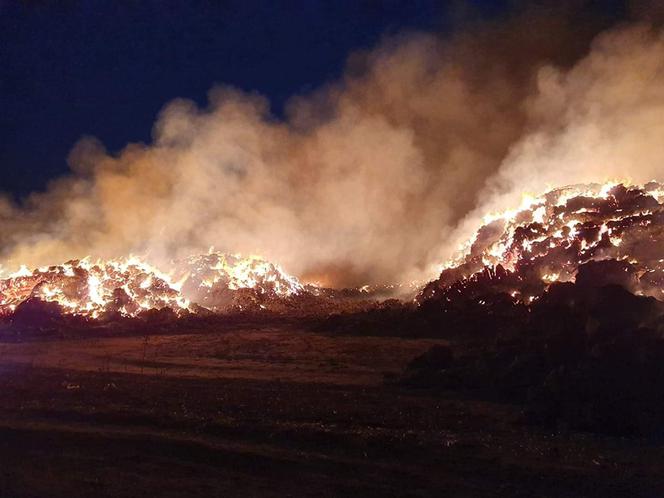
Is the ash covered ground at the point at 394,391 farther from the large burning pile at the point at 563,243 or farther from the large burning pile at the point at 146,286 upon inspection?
the large burning pile at the point at 146,286

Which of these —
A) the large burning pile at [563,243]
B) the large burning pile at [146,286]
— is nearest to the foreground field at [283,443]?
the large burning pile at [563,243]

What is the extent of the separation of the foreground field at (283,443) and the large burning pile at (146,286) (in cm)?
1967

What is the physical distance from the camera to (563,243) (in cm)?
2962

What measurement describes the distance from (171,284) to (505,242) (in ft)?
78.4

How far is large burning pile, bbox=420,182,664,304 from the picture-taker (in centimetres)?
2561

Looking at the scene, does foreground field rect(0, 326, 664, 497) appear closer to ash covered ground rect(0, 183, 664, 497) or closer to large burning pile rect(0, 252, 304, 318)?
ash covered ground rect(0, 183, 664, 497)

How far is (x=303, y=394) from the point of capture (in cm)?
1555

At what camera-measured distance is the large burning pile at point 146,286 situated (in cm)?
3797

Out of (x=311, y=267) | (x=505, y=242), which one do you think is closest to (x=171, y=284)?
(x=311, y=267)

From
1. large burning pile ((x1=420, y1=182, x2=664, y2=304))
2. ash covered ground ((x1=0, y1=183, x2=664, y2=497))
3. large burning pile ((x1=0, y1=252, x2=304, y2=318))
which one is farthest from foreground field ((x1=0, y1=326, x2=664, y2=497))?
large burning pile ((x1=0, y1=252, x2=304, y2=318))

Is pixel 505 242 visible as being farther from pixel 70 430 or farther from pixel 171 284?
pixel 70 430

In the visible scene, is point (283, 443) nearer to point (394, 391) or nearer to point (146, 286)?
point (394, 391)

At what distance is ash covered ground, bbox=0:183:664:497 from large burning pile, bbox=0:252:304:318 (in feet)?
12.1

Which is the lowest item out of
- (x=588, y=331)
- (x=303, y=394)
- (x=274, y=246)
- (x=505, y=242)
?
(x=303, y=394)
